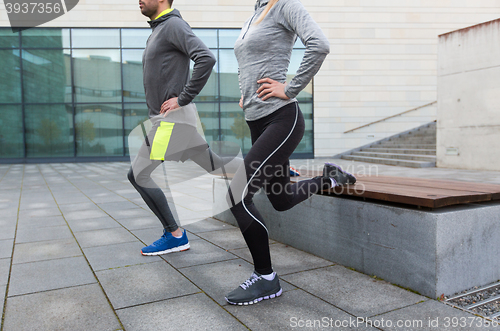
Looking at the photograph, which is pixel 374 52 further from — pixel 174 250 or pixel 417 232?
pixel 417 232

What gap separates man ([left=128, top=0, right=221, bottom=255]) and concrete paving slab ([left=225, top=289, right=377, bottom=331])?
129cm

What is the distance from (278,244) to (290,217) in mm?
307

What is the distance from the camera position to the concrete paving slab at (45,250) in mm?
3369

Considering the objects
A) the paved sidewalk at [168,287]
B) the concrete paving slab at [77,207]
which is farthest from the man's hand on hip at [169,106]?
the concrete paving slab at [77,207]

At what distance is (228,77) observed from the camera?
17.9 meters

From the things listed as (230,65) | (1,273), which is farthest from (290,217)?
(230,65)

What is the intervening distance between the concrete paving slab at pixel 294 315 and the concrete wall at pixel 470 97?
9.37m

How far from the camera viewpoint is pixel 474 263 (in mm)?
2551

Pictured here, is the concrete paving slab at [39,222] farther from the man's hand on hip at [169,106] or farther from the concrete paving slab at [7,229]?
the man's hand on hip at [169,106]

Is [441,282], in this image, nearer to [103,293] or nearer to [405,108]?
[103,293]

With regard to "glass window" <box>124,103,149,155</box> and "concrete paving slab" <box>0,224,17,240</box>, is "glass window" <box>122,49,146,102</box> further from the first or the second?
"concrete paving slab" <box>0,224,17,240</box>

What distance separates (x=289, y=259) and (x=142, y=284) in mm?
1200

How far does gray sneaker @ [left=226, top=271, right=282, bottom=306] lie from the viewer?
93.0 inches

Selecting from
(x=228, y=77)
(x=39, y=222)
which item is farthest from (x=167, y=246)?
(x=228, y=77)
